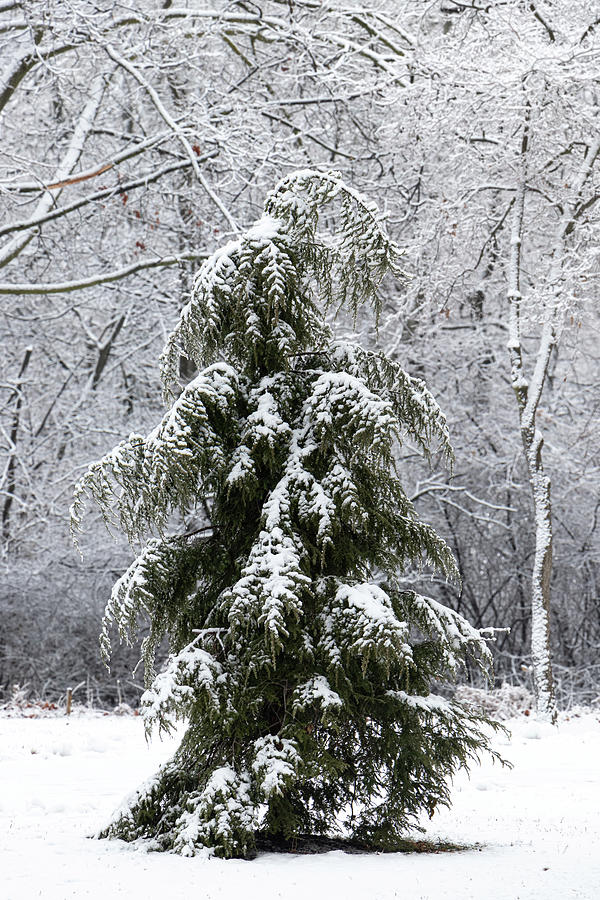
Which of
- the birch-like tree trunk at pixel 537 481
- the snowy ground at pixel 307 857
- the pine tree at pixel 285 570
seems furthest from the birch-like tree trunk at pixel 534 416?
the pine tree at pixel 285 570

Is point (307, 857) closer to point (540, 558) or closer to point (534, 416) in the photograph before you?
point (540, 558)

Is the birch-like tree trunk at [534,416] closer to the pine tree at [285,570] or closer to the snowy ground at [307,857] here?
the snowy ground at [307,857]

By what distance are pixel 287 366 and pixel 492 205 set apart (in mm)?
10520

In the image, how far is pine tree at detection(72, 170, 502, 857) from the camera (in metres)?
5.06

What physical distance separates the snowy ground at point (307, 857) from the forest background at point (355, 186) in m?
2.11

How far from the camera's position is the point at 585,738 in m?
10.7

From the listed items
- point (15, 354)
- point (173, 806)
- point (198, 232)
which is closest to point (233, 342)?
point (173, 806)

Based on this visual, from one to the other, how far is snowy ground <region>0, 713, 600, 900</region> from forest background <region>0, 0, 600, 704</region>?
211 cm

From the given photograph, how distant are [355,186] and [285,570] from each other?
9.90 m

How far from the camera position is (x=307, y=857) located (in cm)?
498

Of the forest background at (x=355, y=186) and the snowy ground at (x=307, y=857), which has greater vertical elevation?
the forest background at (x=355, y=186)

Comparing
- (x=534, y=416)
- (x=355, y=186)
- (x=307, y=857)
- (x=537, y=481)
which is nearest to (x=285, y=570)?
(x=307, y=857)

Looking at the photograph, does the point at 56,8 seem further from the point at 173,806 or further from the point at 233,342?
the point at 173,806

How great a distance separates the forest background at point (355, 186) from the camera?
11.5 m
